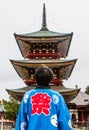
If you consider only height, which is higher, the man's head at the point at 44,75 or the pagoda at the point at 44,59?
the pagoda at the point at 44,59

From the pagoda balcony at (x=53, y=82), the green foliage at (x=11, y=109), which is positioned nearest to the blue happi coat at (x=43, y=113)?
the pagoda balcony at (x=53, y=82)

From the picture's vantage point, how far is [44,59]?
32.7 metres

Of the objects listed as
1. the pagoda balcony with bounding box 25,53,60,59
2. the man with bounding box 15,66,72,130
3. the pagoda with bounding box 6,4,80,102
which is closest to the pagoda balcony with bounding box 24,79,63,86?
the pagoda with bounding box 6,4,80,102

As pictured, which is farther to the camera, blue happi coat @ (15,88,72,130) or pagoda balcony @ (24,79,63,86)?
pagoda balcony @ (24,79,63,86)

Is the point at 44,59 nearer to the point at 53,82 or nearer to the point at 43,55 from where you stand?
the point at 43,55

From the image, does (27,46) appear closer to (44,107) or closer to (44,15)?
(44,15)

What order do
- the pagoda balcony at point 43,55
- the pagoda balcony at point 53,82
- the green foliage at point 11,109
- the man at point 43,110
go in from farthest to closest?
1. the green foliage at point 11,109
2. the pagoda balcony at point 43,55
3. the pagoda balcony at point 53,82
4. the man at point 43,110

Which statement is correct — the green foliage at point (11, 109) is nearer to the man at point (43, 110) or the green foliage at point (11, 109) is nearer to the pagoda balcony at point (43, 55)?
the pagoda balcony at point (43, 55)

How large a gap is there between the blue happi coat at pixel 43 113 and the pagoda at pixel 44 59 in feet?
84.2

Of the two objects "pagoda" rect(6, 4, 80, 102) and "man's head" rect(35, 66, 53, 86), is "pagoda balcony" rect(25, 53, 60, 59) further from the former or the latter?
"man's head" rect(35, 66, 53, 86)

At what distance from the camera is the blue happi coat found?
5.31 m

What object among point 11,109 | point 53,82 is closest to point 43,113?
point 53,82

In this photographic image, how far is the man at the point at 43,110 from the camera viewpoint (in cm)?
531

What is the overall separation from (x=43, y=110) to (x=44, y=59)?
27308 mm
